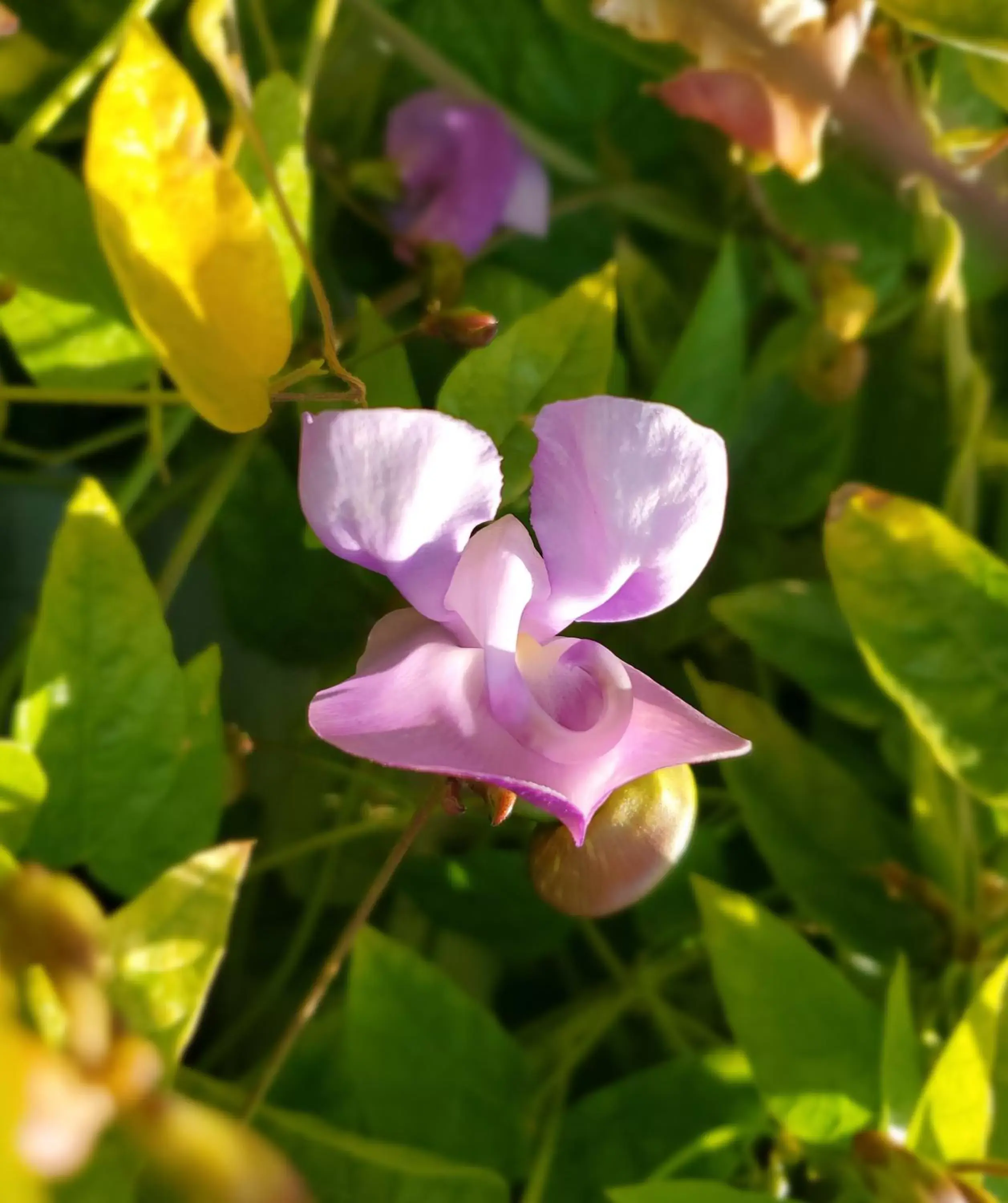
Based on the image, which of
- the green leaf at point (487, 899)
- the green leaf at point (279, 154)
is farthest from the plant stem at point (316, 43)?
the green leaf at point (487, 899)

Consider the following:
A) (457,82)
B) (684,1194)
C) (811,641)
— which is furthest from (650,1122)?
(457,82)

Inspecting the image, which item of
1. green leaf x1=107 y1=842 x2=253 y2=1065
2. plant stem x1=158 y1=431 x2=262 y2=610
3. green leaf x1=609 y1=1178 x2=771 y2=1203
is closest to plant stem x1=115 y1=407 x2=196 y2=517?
plant stem x1=158 y1=431 x2=262 y2=610

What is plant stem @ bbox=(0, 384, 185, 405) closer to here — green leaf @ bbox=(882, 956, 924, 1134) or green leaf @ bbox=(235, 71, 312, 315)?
green leaf @ bbox=(235, 71, 312, 315)

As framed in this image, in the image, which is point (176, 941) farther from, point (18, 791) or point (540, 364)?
point (540, 364)

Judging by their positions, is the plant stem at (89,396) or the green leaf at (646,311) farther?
the green leaf at (646,311)

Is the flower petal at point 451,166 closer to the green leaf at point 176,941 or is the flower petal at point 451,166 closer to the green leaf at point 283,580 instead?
the green leaf at point 283,580

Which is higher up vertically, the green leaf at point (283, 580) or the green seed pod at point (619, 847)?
the green seed pod at point (619, 847)

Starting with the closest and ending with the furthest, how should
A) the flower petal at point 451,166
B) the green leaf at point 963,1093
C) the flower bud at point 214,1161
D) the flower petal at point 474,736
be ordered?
1. the flower bud at point 214,1161
2. the flower petal at point 474,736
3. the green leaf at point 963,1093
4. the flower petal at point 451,166

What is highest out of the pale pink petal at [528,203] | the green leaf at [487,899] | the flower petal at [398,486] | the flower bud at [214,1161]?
the flower bud at [214,1161]
